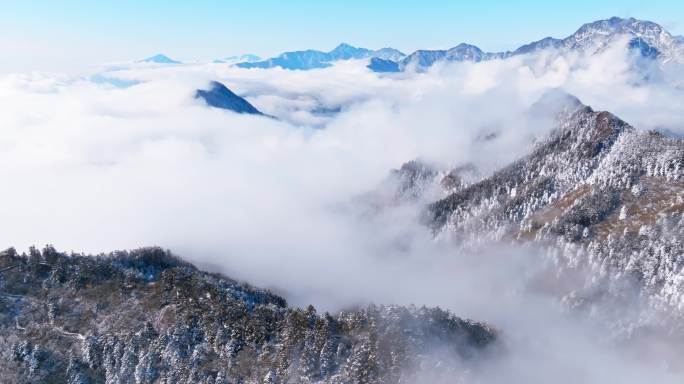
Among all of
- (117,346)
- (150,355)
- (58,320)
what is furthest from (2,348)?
(150,355)

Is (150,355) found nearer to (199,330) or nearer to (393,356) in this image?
(199,330)

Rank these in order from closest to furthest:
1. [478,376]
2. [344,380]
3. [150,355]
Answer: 1. [344,380]
2. [150,355]
3. [478,376]

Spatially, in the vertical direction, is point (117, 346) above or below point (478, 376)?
above

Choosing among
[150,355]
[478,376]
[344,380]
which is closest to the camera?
[344,380]

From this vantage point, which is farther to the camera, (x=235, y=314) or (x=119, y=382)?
(x=235, y=314)

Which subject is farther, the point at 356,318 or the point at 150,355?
the point at 356,318

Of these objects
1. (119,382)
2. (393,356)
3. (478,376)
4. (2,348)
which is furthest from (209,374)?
(478,376)

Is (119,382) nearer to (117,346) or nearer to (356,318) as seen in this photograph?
(117,346)

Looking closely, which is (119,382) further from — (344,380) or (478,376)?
(478,376)

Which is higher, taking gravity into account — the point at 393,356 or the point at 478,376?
the point at 393,356
